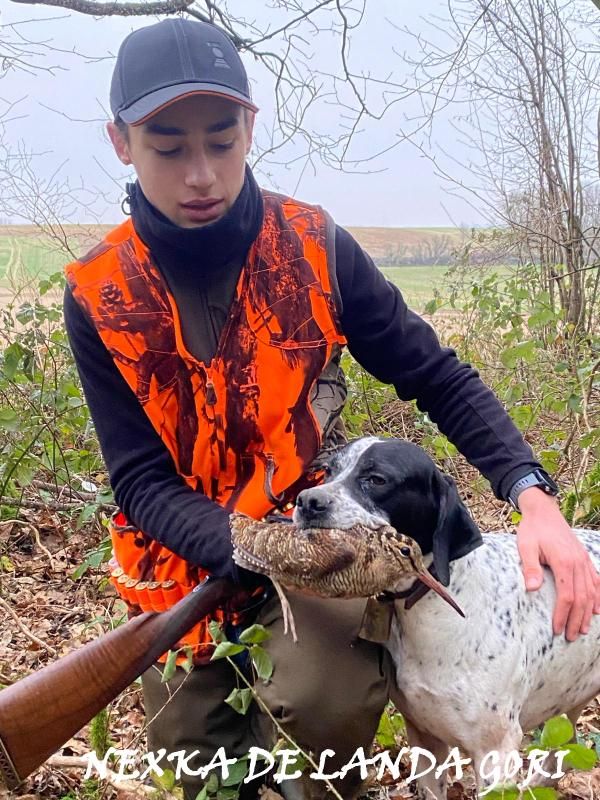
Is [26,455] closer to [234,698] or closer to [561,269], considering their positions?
[234,698]

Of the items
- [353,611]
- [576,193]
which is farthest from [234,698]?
[576,193]

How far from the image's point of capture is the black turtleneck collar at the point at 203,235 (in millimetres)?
2787

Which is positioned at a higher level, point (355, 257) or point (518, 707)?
point (355, 257)

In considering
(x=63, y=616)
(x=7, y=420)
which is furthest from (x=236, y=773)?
(x=7, y=420)

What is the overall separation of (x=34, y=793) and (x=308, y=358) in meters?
1.84

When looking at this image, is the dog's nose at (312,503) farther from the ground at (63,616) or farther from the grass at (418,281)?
the grass at (418,281)

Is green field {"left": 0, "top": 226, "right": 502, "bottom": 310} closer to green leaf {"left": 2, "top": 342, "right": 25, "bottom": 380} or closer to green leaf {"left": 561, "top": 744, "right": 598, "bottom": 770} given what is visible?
green leaf {"left": 2, "top": 342, "right": 25, "bottom": 380}

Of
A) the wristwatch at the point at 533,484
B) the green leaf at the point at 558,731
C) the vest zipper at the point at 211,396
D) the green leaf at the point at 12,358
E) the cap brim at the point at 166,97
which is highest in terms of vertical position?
the cap brim at the point at 166,97

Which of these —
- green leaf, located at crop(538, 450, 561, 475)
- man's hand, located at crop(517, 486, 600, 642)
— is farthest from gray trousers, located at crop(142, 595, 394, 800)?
green leaf, located at crop(538, 450, 561, 475)

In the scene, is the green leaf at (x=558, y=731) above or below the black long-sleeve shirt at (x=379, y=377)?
below

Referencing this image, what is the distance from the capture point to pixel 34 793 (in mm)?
2977

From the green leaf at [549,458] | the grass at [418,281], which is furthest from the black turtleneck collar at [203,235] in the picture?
the grass at [418,281]

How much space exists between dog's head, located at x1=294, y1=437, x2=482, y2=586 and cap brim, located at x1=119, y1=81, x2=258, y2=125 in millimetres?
1220

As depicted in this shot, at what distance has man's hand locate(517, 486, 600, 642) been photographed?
8.72 ft
